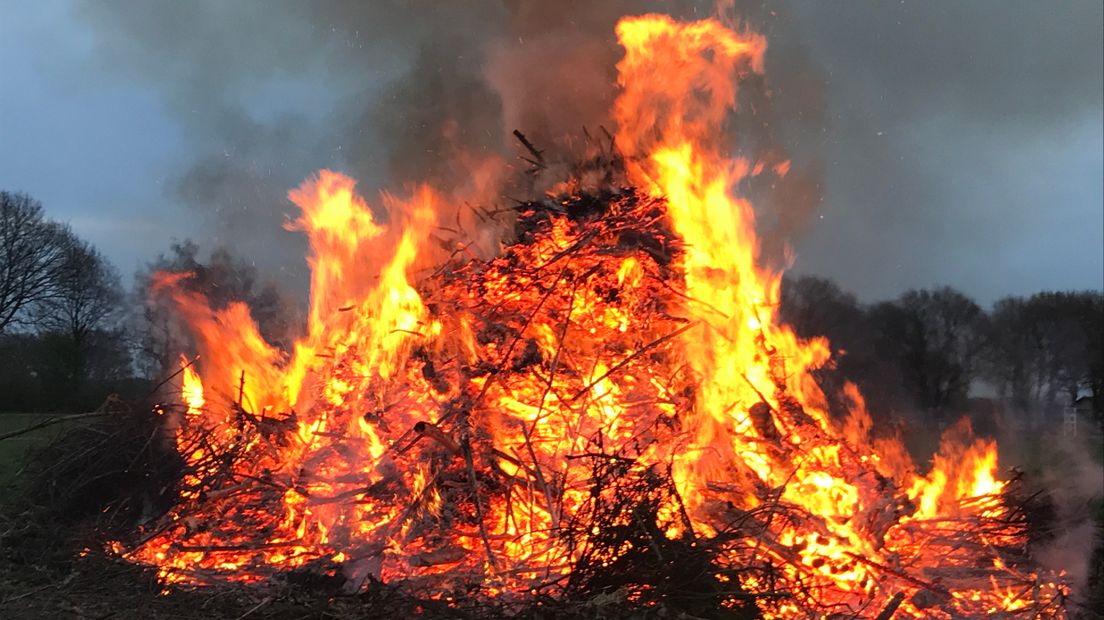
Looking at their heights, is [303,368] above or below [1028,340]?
below

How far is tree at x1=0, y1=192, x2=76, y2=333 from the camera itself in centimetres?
2152

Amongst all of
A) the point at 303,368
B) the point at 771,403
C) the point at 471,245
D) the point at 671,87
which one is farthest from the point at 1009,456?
the point at 303,368

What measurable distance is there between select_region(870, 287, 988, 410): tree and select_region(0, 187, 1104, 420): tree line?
0.13 feet

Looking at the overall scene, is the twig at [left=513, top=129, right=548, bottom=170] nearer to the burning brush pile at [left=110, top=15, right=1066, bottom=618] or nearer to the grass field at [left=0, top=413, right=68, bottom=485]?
the burning brush pile at [left=110, top=15, right=1066, bottom=618]

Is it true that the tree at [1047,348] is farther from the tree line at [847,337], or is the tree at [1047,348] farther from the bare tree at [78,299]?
the bare tree at [78,299]

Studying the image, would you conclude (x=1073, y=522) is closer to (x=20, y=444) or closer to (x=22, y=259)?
(x=20, y=444)

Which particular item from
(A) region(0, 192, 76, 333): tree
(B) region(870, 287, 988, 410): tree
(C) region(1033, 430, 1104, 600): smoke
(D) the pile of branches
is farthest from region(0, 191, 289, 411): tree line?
(B) region(870, 287, 988, 410): tree

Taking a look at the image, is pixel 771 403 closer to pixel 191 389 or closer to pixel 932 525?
pixel 932 525

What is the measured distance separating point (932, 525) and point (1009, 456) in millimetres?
7434

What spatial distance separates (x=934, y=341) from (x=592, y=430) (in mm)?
19484

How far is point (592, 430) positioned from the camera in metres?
5.45

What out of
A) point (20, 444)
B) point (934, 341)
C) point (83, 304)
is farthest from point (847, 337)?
point (83, 304)

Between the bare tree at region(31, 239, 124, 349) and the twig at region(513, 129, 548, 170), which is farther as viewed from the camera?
the bare tree at region(31, 239, 124, 349)

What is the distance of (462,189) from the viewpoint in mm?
6938
